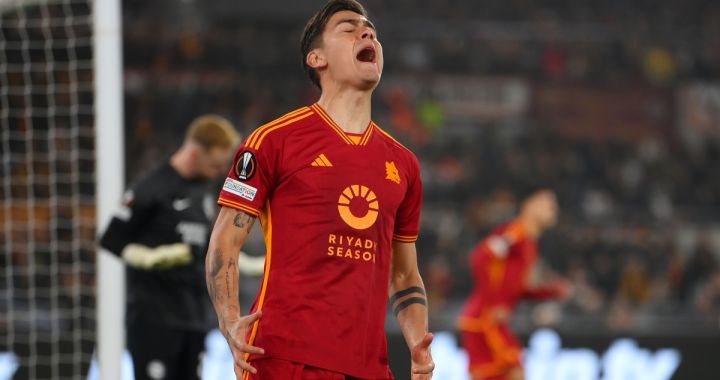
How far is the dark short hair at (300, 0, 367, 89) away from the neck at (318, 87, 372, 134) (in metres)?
0.14

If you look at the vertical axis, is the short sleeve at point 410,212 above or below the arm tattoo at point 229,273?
above

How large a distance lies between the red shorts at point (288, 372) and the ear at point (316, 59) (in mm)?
916

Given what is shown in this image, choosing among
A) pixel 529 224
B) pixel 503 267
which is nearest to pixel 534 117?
pixel 529 224

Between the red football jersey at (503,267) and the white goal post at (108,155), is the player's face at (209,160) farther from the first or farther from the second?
the red football jersey at (503,267)

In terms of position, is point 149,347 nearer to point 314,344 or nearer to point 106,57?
point 106,57

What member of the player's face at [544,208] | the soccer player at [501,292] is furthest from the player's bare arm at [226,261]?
the player's face at [544,208]

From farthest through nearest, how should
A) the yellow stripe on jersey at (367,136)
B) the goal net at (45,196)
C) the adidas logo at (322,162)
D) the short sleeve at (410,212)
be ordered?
1. the goal net at (45,196)
2. the short sleeve at (410,212)
3. the yellow stripe on jersey at (367,136)
4. the adidas logo at (322,162)

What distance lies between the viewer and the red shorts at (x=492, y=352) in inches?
351

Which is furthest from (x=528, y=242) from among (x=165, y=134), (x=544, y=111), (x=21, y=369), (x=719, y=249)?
(x=544, y=111)

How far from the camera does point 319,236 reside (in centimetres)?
315

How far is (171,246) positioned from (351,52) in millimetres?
2540

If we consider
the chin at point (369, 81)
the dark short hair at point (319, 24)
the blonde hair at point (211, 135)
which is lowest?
the chin at point (369, 81)

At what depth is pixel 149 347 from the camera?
5.59m

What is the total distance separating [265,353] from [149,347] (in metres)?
2.63
